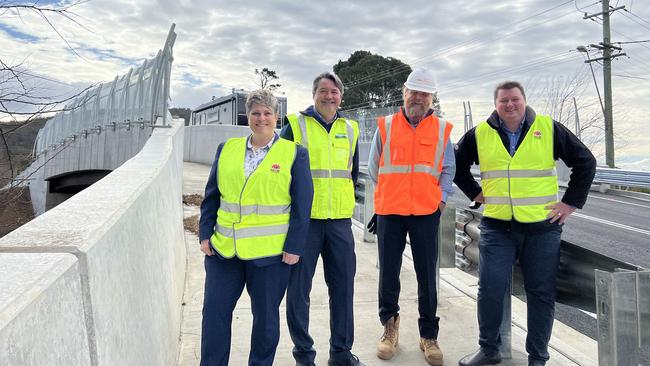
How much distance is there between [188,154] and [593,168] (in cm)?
2565

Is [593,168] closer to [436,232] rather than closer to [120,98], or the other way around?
[436,232]

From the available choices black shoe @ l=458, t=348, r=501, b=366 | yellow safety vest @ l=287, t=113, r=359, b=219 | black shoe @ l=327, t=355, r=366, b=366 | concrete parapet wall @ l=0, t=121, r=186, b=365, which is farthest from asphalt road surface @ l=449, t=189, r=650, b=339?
concrete parapet wall @ l=0, t=121, r=186, b=365

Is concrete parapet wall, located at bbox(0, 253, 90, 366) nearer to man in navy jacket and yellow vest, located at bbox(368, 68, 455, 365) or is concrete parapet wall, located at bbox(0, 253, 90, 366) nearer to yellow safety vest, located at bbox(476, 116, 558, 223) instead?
man in navy jacket and yellow vest, located at bbox(368, 68, 455, 365)

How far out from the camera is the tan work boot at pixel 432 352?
138 inches

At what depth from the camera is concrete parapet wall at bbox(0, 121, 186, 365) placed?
1.36 m

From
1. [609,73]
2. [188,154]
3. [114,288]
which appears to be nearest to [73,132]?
[188,154]

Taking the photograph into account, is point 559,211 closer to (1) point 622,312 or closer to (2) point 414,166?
(1) point 622,312

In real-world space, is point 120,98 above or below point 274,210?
above

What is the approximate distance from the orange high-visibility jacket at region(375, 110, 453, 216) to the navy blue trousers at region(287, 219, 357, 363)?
0.50m

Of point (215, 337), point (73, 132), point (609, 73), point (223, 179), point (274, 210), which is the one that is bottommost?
point (215, 337)

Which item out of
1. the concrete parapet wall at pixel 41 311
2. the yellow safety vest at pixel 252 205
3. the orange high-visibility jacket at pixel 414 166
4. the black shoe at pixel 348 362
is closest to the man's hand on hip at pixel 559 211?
the orange high-visibility jacket at pixel 414 166

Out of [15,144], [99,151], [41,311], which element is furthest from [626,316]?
[99,151]

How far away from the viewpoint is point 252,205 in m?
2.84

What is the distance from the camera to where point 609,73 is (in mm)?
23984
